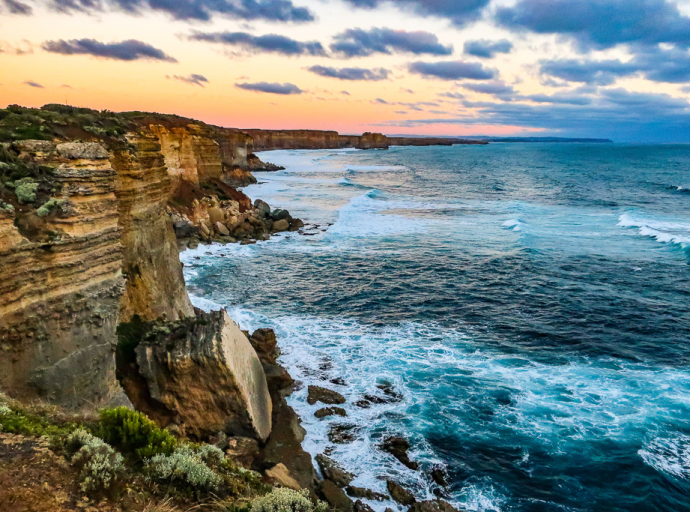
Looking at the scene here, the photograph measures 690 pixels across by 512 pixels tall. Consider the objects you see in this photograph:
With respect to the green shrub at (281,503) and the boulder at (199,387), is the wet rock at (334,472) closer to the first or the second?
the boulder at (199,387)

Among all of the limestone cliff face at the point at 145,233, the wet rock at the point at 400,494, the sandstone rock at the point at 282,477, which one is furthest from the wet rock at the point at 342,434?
the limestone cliff face at the point at 145,233

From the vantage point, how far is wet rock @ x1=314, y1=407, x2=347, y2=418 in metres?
14.2

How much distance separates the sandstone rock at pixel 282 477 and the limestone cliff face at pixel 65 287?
4.09 meters

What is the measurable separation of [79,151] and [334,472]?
9.44 metres

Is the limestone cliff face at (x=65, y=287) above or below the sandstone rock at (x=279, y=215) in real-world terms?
above

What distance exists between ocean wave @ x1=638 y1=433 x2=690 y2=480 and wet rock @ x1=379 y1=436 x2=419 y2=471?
6.23 meters

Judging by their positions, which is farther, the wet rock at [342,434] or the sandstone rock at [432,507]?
the wet rock at [342,434]

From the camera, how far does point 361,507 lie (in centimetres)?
1055

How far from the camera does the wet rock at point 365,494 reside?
11.0m

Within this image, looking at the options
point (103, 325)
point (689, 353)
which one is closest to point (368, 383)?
point (103, 325)

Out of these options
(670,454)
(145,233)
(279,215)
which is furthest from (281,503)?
(279,215)

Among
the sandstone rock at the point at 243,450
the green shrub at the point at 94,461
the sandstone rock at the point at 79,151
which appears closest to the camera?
the green shrub at the point at 94,461

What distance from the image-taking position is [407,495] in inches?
437

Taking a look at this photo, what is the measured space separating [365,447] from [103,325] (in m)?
7.40
